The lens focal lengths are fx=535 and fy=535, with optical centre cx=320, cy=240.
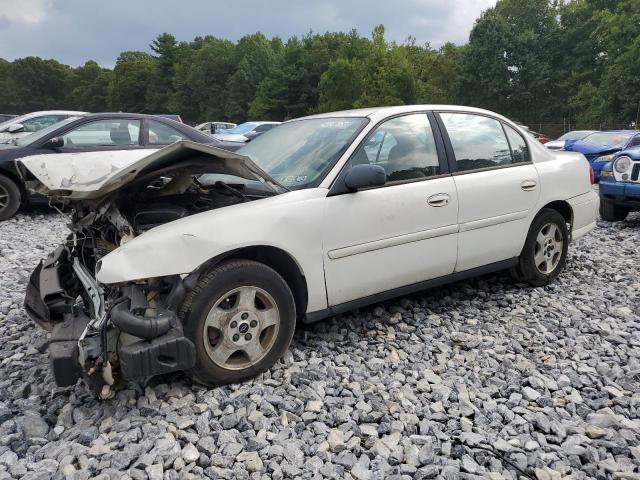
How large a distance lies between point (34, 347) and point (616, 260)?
549 cm

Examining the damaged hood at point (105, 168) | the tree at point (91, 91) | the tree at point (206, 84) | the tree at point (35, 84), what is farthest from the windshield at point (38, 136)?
the tree at point (35, 84)

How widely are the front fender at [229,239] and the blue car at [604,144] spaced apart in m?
10.8

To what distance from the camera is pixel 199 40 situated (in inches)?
3467

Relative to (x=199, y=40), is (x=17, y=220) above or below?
below

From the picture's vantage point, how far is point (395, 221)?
3.54 meters

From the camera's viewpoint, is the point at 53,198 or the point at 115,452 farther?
Answer: the point at 53,198

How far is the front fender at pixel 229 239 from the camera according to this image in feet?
8.82


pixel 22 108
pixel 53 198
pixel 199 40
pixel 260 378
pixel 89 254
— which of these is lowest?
pixel 260 378

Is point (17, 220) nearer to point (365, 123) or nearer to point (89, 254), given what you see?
point (89, 254)

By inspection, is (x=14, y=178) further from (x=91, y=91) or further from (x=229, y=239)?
(x=91, y=91)

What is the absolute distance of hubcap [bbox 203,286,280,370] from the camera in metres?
2.92

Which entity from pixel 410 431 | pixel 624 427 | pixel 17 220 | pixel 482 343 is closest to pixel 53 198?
pixel 410 431

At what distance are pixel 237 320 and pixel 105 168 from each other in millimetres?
1439

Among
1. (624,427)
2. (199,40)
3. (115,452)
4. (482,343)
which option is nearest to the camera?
(115,452)
